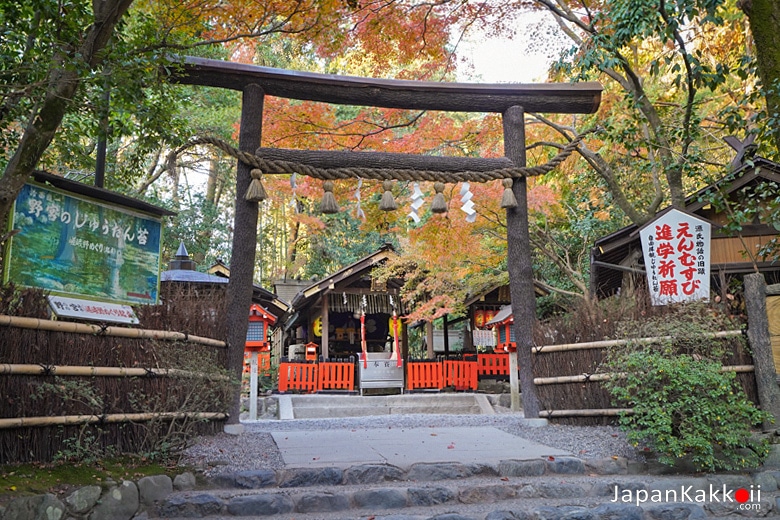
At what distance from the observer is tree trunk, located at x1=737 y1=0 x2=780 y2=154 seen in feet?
20.0

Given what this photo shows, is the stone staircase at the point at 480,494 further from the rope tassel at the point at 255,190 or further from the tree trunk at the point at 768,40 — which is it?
the rope tassel at the point at 255,190

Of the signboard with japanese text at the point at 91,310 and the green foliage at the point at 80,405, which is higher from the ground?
the signboard with japanese text at the point at 91,310

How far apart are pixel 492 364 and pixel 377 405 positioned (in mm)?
4412

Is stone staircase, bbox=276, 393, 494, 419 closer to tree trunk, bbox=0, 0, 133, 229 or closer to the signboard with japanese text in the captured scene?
the signboard with japanese text

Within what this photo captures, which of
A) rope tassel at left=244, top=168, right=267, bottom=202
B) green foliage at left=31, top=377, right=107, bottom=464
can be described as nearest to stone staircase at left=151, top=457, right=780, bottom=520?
green foliage at left=31, top=377, right=107, bottom=464

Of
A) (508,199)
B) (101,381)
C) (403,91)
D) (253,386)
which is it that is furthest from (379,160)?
(253,386)

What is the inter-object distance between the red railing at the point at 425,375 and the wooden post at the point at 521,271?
8.66 meters

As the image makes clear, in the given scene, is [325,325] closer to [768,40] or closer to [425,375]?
[425,375]

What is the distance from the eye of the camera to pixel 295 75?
8.80 m

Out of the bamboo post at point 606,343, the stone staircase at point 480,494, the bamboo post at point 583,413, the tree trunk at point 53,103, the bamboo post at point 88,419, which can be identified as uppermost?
the tree trunk at point 53,103

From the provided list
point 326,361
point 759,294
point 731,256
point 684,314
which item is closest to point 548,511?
point 684,314

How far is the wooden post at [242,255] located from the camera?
27.1 feet

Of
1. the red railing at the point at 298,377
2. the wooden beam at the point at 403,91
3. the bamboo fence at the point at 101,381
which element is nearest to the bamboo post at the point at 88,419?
the bamboo fence at the point at 101,381

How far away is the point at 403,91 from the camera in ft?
30.4
